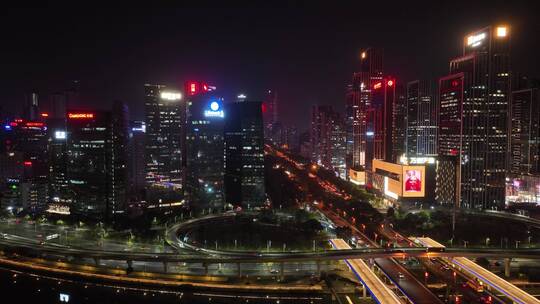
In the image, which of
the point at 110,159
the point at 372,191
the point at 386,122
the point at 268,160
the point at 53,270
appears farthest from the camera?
A: the point at 268,160

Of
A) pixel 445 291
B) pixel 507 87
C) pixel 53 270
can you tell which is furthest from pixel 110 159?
pixel 507 87

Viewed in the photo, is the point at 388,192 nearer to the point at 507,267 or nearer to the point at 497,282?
the point at 507,267

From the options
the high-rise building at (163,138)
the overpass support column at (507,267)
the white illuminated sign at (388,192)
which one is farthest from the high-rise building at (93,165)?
the overpass support column at (507,267)

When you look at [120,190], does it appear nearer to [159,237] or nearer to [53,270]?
[159,237]

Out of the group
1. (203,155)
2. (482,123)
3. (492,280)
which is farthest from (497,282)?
(203,155)

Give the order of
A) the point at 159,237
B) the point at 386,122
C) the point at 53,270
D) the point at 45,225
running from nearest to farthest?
1. the point at 53,270
2. the point at 159,237
3. the point at 45,225
4. the point at 386,122

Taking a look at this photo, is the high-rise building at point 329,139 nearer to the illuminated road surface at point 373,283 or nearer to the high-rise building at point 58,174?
the high-rise building at point 58,174

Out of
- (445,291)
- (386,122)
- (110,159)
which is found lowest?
(445,291)
